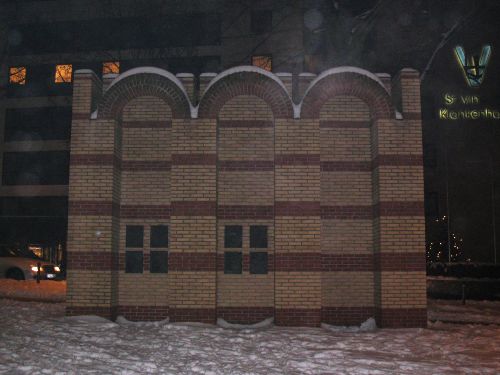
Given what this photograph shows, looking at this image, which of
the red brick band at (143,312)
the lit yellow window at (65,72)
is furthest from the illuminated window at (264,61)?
the red brick band at (143,312)

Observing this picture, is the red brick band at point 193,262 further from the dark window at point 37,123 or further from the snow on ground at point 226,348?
the dark window at point 37,123

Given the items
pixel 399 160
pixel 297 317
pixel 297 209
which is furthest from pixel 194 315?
pixel 399 160

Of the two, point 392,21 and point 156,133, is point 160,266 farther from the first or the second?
point 392,21

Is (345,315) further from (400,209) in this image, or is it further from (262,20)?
(262,20)

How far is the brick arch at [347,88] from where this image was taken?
450 inches

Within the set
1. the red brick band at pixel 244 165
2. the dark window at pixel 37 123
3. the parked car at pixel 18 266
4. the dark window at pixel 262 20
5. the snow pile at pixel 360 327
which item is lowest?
the snow pile at pixel 360 327

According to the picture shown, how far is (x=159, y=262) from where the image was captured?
452 inches

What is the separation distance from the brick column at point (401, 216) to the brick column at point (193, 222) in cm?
355

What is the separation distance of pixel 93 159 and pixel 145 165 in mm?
1135

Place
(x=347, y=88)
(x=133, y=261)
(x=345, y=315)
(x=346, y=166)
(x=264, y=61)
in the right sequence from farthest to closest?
(x=264, y=61) < (x=346, y=166) < (x=347, y=88) < (x=133, y=261) < (x=345, y=315)

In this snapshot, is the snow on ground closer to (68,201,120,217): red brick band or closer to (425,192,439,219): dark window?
(68,201,120,217): red brick band

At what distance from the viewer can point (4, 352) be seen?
23.9 ft

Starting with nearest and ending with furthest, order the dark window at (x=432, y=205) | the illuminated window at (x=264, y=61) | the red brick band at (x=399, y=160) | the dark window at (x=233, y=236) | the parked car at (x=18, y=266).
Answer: the red brick band at (x=399, y=160), the dark window at (x=233, y=236), the parked car at (x=18, y=266), the illuminated window at (x=264, y=61), the dark window at (x=432, y=205)

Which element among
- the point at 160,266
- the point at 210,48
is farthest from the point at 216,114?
the point at 210,48
